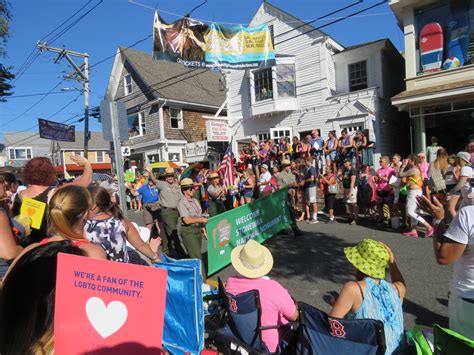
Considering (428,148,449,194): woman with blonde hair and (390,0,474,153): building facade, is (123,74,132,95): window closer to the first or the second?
(390,0,474,153): building facade

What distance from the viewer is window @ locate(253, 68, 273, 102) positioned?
52.6 ft

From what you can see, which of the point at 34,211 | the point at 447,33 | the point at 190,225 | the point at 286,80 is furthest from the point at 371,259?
the point at 286,80

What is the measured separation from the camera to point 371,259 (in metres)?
2.38

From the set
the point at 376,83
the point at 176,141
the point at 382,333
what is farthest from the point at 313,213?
the point at 176,141

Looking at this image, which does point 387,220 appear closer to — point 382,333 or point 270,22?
point 382,333

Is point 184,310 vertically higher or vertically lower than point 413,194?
lower

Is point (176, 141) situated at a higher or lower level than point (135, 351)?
higher

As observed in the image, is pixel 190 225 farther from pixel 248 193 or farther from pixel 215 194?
pixel 248 193

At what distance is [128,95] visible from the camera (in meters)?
22.8

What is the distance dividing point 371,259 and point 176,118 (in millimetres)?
20413

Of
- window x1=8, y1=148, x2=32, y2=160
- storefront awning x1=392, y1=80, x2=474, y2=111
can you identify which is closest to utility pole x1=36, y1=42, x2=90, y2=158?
storefront awning x1=392, y1=80, x2=474, y2=111

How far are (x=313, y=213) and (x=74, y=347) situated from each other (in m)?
8.20

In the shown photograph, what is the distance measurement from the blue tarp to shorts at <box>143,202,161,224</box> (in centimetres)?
486

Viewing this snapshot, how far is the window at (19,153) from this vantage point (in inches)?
1724
